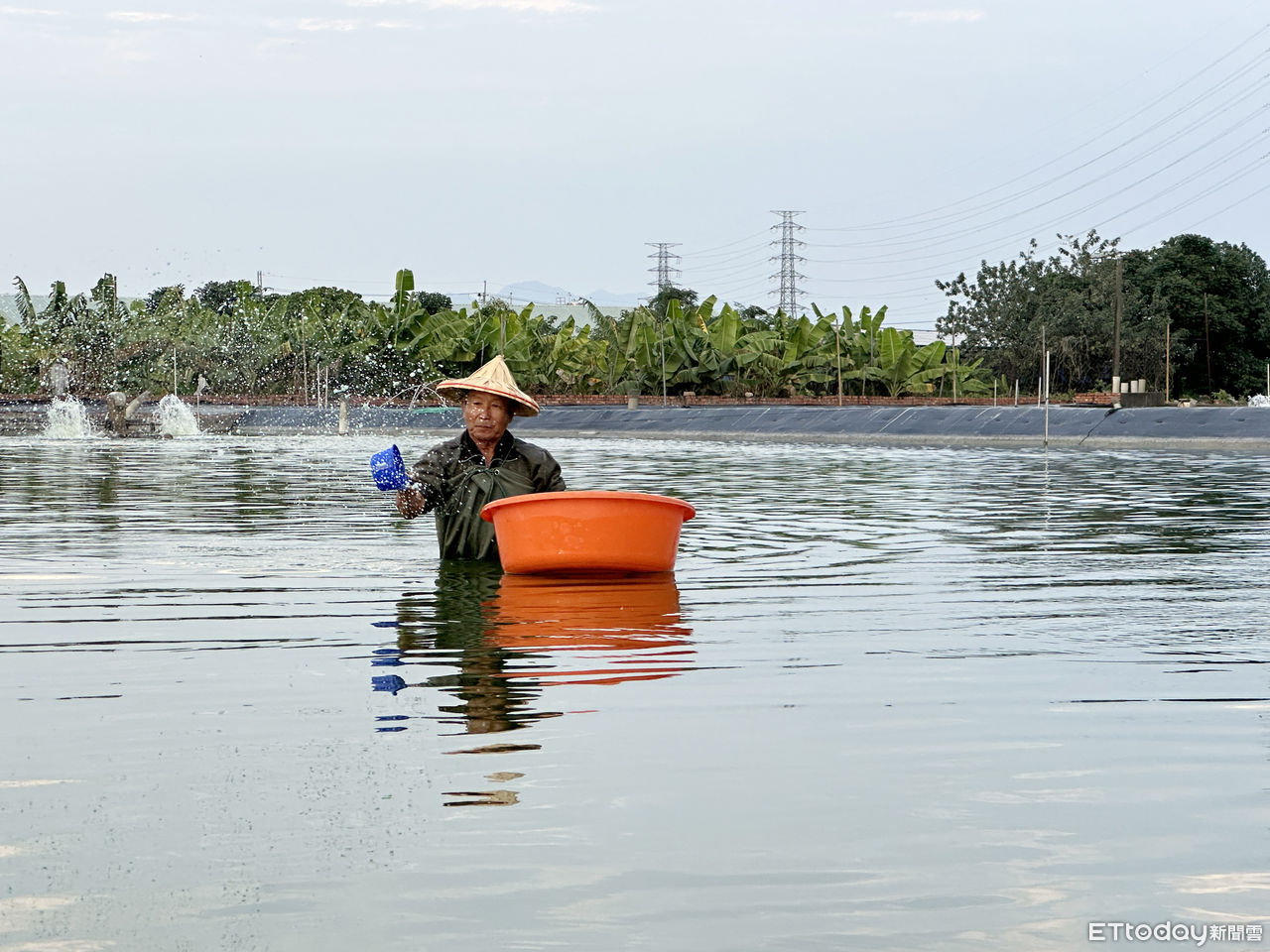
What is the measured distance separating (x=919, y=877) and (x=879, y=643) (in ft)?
13.5

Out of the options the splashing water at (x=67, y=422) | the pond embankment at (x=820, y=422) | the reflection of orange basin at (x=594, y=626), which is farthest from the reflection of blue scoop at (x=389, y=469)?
the pond embankment at (x=820, y=422)

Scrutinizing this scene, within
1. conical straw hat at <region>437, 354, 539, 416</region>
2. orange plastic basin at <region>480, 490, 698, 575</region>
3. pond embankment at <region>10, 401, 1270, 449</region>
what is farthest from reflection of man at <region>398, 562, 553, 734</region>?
pond embankment at <region>10, 401, 1270, 449</region>

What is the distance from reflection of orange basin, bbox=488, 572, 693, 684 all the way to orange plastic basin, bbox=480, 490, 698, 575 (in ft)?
0.42

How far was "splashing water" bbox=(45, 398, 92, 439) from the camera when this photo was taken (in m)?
42.9

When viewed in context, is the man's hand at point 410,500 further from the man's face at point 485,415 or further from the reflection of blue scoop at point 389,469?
the man's face at point 485,415

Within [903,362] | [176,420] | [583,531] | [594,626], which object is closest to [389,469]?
[583,531]

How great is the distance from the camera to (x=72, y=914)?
4.02m

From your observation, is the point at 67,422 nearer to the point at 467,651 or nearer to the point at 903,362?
the point at 903,362

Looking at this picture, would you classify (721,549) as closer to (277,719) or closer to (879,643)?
(879,643)

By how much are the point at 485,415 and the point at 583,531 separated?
3.27ft

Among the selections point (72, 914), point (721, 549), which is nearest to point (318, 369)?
point (721, 549)

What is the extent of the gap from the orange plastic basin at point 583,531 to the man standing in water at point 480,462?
1.09 feet

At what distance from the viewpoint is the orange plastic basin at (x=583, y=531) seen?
10.6m
